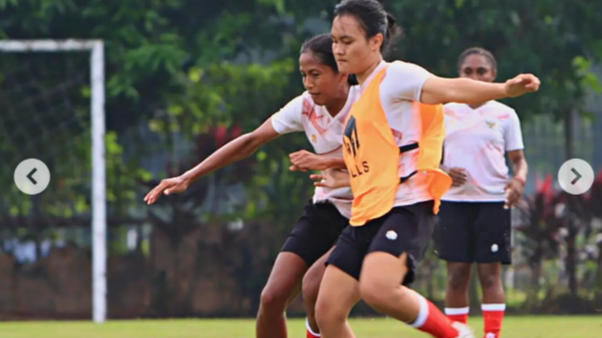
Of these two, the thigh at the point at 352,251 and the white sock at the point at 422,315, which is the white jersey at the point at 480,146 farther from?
the white sock at the point at 422,315

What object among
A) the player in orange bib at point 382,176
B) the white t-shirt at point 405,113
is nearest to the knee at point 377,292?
the player in orange bib at point 382,176

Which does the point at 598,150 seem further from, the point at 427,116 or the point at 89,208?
the point at 427,116

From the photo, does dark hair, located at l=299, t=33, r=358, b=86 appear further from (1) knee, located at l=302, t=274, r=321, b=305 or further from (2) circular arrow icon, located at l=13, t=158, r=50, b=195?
(2) circular arrow icon, located at l=13, t=158, r=50, b=195

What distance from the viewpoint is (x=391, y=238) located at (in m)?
5.54

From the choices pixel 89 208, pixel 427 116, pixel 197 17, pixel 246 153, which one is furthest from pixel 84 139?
pixel 427 116

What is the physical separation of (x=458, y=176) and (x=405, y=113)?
2.55 metres

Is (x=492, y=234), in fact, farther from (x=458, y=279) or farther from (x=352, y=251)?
(x=352, y=251)

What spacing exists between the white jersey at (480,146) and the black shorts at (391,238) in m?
2.50

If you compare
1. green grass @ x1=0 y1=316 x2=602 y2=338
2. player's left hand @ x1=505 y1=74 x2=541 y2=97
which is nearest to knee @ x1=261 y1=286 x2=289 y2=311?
player's left hand @ x1=505 y1=74 x2=541 y2=97

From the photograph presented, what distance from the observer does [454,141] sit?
327 inches

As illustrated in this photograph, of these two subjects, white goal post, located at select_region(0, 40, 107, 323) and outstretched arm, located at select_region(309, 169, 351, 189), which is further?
white goal post, located at select_region(0, 40, 107, 323)

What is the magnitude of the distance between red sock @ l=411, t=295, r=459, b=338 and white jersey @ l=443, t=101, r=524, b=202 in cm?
262

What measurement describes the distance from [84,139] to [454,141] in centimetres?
610

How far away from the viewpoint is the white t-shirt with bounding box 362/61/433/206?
5.51 metres
